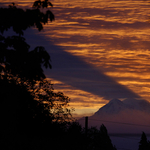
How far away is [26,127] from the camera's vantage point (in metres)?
33.6

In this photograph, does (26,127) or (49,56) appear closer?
(49,56)

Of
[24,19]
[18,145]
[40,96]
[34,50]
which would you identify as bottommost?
[18,145]

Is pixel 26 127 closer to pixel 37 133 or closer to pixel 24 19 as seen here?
pixel 37 133

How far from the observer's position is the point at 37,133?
34.3m

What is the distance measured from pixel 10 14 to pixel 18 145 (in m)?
10.2

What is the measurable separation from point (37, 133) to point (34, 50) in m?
9.70

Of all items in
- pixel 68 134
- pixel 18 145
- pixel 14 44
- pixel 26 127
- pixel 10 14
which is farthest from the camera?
pixel 68 134

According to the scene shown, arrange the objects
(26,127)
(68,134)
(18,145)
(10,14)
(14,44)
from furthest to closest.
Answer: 1. (68,134)
2. (26,127)
3. (14,44)
4. (10,14)
5. (18,145)

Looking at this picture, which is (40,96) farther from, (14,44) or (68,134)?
(14,44)

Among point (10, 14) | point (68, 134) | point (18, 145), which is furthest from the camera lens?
point (68, 134)

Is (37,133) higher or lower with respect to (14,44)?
lower

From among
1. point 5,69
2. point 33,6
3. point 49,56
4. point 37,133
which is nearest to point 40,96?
point 37,133

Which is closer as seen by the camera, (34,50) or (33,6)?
(33,6)

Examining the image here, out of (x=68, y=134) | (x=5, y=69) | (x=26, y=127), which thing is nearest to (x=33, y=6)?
(x=5, y=69)
